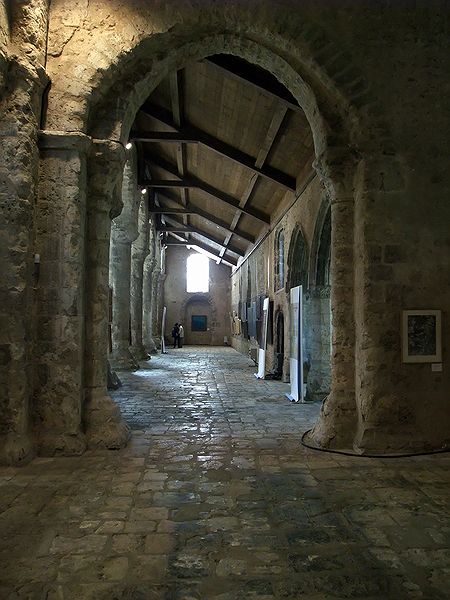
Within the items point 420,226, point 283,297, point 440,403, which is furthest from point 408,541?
point 283,297

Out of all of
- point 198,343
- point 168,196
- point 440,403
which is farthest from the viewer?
point 198,343

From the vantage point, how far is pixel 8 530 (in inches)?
114

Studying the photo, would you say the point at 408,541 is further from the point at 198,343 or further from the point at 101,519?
the point at 198,343

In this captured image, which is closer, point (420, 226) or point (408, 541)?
point (408, 541)

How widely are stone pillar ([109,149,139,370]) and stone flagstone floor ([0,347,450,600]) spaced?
23.7 feet

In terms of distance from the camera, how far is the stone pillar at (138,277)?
14812 mm

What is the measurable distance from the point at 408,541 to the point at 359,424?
2.16m

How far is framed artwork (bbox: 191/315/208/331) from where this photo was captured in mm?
29219

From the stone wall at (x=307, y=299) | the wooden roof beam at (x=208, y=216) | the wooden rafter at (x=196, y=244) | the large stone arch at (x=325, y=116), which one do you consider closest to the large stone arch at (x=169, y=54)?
the large stone arch at (x=325, y=116)

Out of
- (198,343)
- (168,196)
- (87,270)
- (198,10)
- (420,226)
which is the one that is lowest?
(198,343)

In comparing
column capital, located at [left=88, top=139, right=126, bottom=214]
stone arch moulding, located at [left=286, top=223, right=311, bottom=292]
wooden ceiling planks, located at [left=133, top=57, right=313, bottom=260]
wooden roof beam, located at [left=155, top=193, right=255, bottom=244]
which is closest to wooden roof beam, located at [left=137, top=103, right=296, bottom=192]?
wooden ceiling planks, located at [left=133, top=57, right=313, bottom=260]

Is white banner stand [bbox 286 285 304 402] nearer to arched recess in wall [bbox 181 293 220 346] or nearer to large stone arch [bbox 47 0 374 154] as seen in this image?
large stone arch [bbox 47 0 374 154]

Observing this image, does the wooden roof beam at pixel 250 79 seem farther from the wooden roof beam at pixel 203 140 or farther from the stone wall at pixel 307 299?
the wooden roof beam at pixel 203 140

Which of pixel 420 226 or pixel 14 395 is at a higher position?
pixel 420 226
